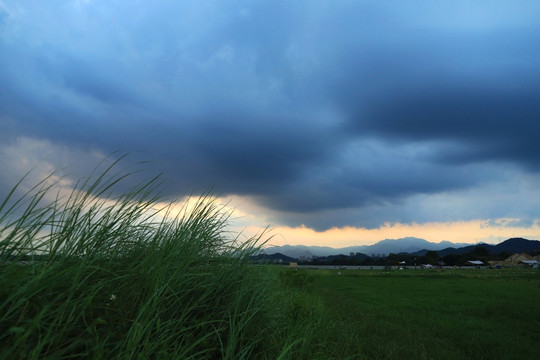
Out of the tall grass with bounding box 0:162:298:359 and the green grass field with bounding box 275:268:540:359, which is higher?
the tall grass with bounding box 0:162:298:359

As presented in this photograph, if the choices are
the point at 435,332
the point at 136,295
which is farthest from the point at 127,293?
the point at 435,332

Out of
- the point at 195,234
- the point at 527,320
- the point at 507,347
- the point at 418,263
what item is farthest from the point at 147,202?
the point at 418,263

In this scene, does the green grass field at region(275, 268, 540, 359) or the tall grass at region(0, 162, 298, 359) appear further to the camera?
the green grass field at region(275, 268, 540, 359)

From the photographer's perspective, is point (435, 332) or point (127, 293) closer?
point (127, 293)

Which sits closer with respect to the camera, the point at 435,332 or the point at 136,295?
the point at 136,295

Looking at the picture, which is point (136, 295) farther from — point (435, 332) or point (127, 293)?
point (435, 332)

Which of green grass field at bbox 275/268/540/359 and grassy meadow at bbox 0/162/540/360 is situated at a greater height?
grassy meadow at bbox 0/162/540/360

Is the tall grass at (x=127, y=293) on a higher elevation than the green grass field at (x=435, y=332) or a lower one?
higher

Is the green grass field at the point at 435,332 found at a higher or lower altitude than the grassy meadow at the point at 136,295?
lower

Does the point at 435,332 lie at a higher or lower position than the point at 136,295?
lower

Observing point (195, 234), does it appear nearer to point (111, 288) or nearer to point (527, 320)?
point (111, 288)

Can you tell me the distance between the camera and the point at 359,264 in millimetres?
85125

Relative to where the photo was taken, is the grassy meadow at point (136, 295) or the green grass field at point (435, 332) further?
the green grass field at point (435, 332)

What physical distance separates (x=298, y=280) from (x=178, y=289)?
1411 centimetres
